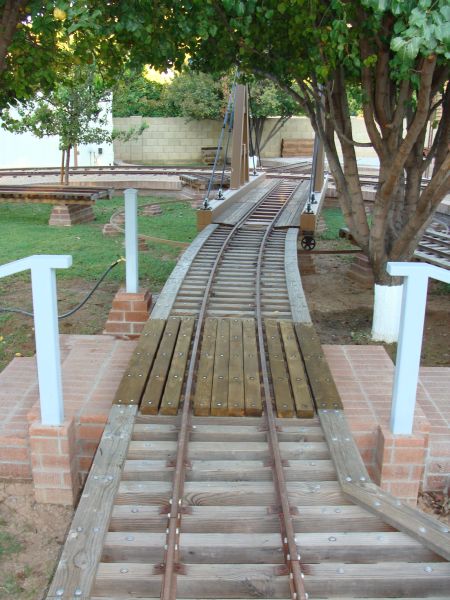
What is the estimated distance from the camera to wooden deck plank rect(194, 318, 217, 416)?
479 centimetres

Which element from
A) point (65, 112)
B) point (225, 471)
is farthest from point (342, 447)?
point (65, 112)

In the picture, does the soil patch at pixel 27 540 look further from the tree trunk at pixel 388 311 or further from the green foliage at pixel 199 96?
the green foliage at pixel 199 96

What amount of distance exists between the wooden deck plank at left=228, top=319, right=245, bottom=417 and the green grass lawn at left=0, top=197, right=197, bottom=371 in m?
3.05

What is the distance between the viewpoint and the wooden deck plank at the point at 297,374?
187 inches

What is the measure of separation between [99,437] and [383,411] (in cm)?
226

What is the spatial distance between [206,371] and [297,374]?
2.66 ft

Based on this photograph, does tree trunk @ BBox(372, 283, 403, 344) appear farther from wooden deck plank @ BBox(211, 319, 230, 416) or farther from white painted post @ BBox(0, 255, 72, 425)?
white painted post @ BBox(0, 255, 72, 425)

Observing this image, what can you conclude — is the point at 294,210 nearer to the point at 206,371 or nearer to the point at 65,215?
the point at 65,215

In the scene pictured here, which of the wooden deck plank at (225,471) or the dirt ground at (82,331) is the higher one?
the wooden deck plank at (225,471)

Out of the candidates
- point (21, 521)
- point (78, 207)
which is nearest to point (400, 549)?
point (21, 521)

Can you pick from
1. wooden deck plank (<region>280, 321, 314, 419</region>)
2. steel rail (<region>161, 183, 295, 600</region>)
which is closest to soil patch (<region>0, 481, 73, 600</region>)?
steel rail (<region>161, 183, 295, 600</region>)

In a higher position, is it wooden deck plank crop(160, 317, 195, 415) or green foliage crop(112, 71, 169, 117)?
green foliage crop(112, 71, 169, 117)

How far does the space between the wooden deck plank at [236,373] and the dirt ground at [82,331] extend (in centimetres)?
149

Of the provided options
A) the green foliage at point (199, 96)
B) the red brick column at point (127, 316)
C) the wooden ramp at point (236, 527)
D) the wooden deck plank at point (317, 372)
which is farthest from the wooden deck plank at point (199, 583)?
the green foliage at point (199, 96)
